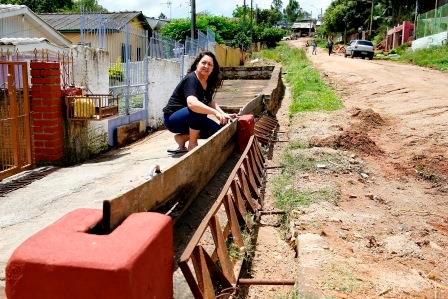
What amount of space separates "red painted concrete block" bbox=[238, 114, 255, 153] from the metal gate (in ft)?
9.74

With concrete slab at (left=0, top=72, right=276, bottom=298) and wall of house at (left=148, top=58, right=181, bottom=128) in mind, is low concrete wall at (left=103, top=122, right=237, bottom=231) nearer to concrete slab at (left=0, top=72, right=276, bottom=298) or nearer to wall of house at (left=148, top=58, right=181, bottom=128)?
concrete slab at (left=0, top=72, right=276, bottom=298)

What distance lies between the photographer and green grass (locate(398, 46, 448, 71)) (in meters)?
24.3

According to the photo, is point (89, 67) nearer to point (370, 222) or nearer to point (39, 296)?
point (370, 222)

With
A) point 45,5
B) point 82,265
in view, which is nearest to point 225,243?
point 82,265

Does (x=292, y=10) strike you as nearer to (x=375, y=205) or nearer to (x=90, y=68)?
(x=90, y=68)

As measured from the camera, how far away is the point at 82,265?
78.3 inches

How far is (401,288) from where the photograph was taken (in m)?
3.58

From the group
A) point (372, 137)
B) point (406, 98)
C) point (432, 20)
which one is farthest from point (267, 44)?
point (372, 137)

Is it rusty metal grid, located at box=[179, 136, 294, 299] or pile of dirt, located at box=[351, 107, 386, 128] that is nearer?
rusty metal grid, located at box=[179, 136, 294, 299]

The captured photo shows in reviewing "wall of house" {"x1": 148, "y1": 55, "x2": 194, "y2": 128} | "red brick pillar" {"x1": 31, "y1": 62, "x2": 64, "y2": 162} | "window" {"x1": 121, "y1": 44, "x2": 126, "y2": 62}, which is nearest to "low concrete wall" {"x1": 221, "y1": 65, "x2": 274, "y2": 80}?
"wall of house" {"x1": 148, "y1": 55, "x2": 194, "y2": 128}

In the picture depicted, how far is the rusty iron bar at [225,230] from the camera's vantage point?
9.61 ft

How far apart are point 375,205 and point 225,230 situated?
2.56m

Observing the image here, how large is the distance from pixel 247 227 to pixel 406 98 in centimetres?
1163

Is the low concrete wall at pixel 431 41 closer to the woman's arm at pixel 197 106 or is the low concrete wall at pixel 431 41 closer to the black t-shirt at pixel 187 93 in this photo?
the black t-shirt at pixel 187 93
